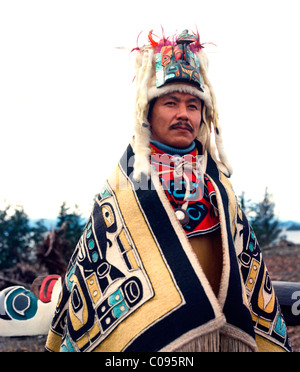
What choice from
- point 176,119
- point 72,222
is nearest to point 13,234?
point 72,222

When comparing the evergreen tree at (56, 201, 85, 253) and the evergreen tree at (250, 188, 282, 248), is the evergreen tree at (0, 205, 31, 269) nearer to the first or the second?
the evergreen tree at (56, 201, 85, 253)

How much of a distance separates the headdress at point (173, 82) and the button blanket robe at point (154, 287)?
15 centimetres

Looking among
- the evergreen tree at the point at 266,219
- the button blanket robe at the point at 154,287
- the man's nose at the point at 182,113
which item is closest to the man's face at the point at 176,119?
the man's nose at the point at 182,113

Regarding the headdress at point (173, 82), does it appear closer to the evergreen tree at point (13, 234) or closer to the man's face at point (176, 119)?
the man's face at point (176, 119)

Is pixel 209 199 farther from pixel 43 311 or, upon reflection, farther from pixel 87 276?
pixel 43 311

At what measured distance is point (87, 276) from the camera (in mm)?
2607

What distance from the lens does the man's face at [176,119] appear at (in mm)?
2721

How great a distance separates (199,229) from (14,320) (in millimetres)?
1479

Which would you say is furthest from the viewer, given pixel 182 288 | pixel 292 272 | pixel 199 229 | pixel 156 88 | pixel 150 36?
pixel 292 272

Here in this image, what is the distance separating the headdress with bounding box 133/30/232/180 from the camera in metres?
2.73

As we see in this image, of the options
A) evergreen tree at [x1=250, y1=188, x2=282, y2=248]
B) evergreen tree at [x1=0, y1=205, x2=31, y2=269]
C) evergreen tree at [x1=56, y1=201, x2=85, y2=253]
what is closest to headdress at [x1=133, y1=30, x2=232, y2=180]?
evergreen tree at [x1=56, y1=201, x2=85, y2=253]

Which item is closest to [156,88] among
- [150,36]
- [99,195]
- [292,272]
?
[150,36]

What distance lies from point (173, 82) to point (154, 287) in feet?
4.07

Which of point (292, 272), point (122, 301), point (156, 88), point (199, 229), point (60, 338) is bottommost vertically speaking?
point (292, 272)
